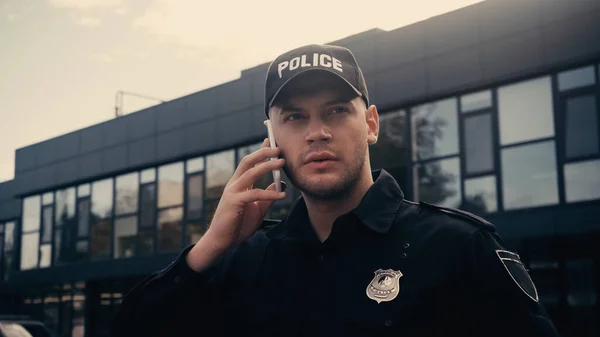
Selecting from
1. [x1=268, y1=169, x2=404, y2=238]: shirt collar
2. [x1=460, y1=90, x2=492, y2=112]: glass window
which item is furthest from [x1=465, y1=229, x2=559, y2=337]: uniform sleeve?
[x1=460, y1=90, x2=492, y2=112]: glass window

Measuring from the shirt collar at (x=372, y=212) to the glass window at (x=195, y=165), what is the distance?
58.0 ft

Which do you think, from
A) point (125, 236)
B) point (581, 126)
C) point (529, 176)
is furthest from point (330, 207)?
point (125, 236)

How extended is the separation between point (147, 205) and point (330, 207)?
20.0m

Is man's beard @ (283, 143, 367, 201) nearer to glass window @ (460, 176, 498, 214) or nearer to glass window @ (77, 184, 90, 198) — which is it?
glass window @ (460, 176, 498, 214)

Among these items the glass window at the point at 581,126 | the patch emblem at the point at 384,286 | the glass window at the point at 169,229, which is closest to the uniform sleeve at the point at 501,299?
the patch emblem at the point at 384,286

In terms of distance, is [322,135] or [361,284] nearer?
[361,284]

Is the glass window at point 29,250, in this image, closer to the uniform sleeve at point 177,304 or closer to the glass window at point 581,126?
the glass window at point 581,126

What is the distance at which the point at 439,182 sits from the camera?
14.4 meters

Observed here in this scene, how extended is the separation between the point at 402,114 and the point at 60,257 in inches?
588

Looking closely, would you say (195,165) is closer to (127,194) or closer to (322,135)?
(127,194)

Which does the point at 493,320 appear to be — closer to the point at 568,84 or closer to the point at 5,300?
the point at 568,84

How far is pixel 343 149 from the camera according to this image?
269 cm

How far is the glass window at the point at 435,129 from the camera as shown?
1443 centimetres

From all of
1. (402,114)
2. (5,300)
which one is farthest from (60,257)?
(402,114)
